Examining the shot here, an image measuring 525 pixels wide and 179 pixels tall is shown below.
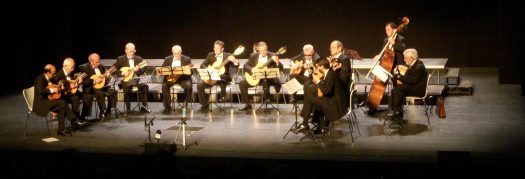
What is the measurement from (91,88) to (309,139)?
388cm

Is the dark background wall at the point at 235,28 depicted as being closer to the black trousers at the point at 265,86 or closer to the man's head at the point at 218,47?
the man's head at the point at 218,47

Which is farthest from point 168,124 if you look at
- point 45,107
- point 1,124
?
point 1,124

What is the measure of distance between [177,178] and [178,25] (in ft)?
35.5

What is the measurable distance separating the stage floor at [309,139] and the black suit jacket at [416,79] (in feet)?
1.63

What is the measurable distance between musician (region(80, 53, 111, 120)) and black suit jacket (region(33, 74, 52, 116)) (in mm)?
1059

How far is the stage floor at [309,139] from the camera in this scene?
295 inches

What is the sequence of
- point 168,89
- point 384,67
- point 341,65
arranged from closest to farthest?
point 341,65
point 384,67
point 168,89

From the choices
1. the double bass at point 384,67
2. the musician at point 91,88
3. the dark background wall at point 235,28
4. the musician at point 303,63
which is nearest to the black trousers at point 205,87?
the musician at point 303,63

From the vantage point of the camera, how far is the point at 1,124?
10.1 metres

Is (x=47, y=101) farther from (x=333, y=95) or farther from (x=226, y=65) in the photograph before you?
(x=333, y=95)

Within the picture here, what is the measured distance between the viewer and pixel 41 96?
29.5ft

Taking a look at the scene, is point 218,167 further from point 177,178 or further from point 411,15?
point 411,15

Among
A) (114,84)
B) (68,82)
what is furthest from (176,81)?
(68,82)

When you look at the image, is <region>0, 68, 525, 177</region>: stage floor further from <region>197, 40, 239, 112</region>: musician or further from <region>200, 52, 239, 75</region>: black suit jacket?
<region>200, 52, 239, 75</region>: black suit jacket
